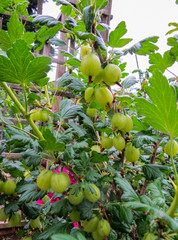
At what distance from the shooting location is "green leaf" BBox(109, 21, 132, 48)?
0.55 metres

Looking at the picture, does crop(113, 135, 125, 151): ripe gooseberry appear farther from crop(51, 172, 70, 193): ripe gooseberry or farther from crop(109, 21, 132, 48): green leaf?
crop(109, 21, 132, 48): green leaf

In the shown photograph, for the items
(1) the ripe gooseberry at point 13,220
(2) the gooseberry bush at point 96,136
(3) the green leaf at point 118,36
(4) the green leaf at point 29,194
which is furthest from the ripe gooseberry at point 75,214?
(3) the green leaf at point 118,36

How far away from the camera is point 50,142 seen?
1.57 feet

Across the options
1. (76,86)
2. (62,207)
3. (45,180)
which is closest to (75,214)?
(62,207)

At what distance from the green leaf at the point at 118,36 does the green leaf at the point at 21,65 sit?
0.21 metres

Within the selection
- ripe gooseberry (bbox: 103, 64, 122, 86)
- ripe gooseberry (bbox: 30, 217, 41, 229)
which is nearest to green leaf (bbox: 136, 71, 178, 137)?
ripe gooseberry (bbox: 103, 64, 122, 86)

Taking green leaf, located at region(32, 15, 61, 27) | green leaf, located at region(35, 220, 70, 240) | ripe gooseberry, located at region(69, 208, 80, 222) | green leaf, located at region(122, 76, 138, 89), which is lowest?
green leaf, located at region(35, 220, 70, 240)

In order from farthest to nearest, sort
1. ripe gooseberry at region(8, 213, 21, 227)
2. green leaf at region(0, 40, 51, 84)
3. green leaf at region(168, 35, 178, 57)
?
ripe gooseberry at region(8, 213, 21, 227)
green leaf at region(168, 35, 178, 57)
green leaf at region(0, 40, 51, 84)

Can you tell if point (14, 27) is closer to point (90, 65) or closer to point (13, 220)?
point (90, 65)

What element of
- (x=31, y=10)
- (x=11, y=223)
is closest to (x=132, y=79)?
(x=11, y=223)

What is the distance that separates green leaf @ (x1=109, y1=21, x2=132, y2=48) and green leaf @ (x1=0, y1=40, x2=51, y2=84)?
208 mm

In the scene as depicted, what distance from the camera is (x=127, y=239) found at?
0.61 meters

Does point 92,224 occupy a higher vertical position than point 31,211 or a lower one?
higher

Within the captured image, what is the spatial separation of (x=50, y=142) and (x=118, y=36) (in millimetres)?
363
